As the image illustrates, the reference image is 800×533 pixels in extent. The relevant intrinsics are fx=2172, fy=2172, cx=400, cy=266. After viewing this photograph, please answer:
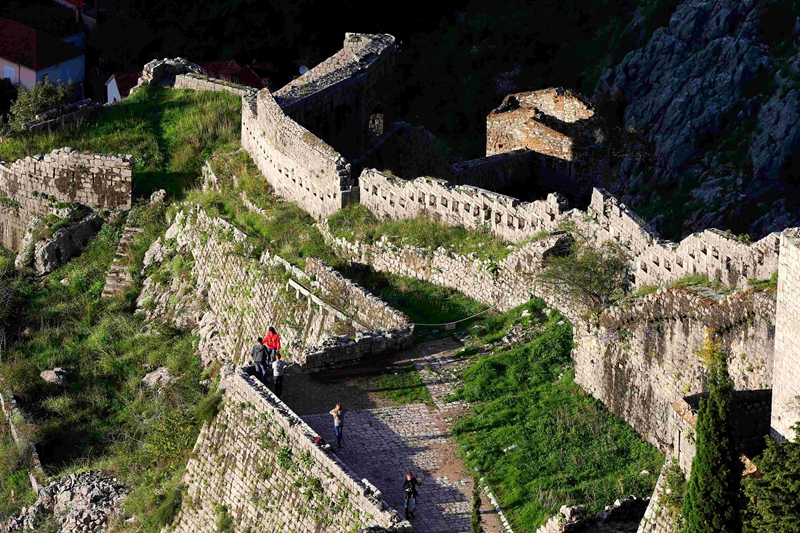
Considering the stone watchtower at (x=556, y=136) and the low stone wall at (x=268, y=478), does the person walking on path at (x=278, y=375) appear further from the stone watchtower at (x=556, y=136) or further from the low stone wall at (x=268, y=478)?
the stone watchtower at (x=556, y=136)

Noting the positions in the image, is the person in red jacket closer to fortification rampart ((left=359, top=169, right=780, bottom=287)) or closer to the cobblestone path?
the cobblestone path

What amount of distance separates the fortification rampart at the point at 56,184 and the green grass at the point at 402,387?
1473 cm

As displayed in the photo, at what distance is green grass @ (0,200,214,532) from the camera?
40656mm

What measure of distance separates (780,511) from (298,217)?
63.7 feet

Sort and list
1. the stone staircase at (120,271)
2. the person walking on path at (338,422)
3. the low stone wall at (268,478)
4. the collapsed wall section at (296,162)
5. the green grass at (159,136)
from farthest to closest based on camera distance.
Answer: the green grass at (159,136), the stone staircase at (120,271), the collapsed wall section at (296,162), the person walking on path at (338,422), the low stone wall at (268,478)

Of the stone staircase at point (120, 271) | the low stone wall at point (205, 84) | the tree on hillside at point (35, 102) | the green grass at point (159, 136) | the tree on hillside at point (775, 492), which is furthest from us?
the tree on hillside at point (35, 102)

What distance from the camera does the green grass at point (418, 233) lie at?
42.0 meters

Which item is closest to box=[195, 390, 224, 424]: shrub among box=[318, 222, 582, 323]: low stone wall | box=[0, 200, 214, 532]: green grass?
box=[0, 200, 214, 532]: green grass

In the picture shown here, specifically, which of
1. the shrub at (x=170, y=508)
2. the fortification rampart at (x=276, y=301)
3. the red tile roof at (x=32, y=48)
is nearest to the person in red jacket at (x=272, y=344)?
the fortification rampart at (x=276, y=301)

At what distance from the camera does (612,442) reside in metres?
35.7

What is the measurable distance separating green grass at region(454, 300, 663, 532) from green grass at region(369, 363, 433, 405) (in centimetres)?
70

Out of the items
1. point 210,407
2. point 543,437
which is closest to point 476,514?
point 543,437

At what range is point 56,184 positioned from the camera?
52.3 metres

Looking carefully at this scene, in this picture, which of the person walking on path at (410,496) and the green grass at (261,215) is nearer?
the person walking on path at (410,496)
